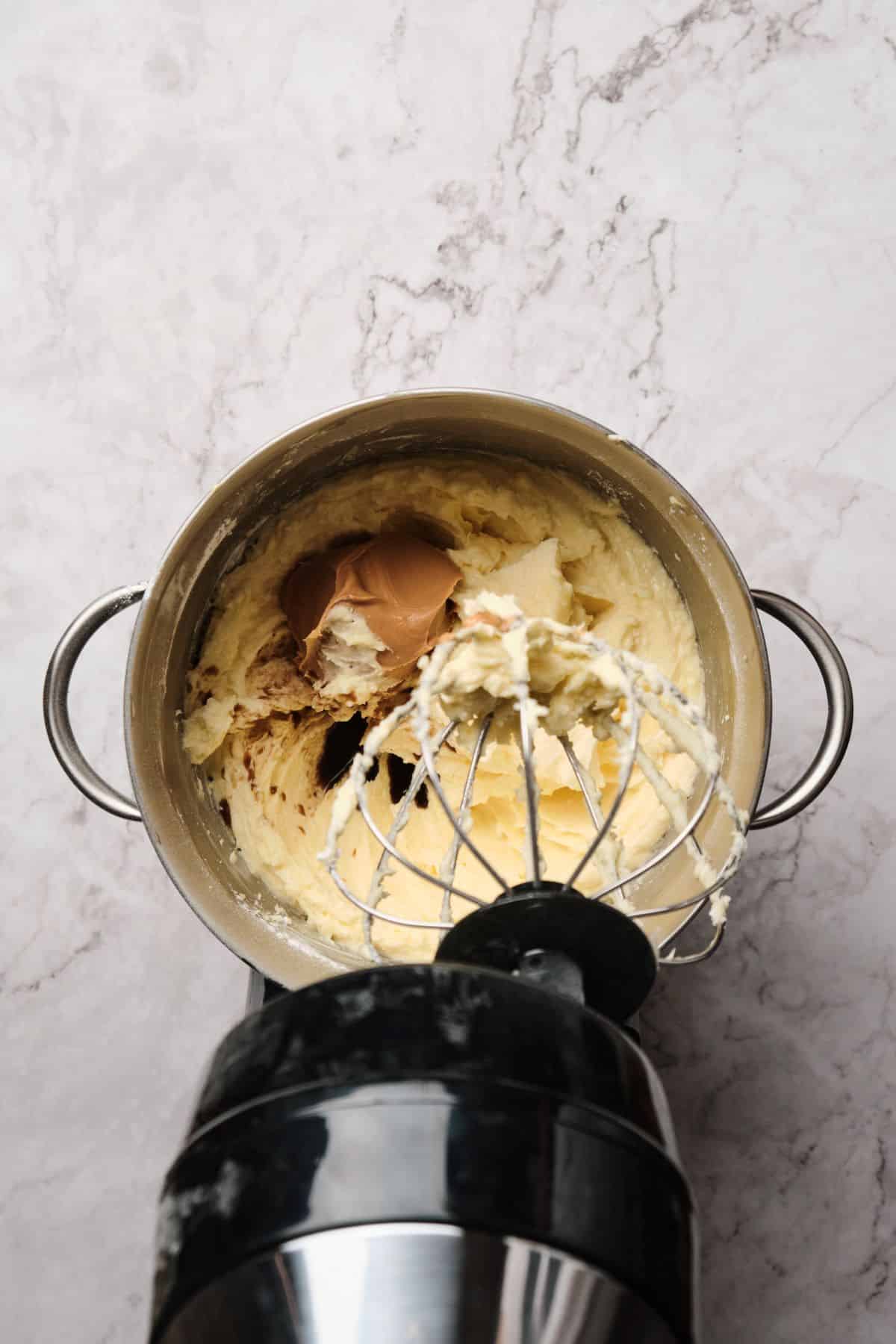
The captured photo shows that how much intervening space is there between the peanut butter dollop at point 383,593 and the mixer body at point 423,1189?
0.36 m

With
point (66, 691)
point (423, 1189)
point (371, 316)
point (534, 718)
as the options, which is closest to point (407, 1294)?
point (423, 1189)

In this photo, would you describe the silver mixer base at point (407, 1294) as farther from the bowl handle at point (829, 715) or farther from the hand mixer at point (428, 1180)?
the bowl handle at point (829, 715)

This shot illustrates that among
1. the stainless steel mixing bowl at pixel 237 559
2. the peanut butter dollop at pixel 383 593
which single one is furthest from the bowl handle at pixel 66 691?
the peanut butter dollop at pixel 383 593

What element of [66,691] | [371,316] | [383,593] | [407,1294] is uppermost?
[371,316]

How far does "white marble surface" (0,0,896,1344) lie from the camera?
3.11 ft

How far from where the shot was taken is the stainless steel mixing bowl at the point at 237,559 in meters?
0.71

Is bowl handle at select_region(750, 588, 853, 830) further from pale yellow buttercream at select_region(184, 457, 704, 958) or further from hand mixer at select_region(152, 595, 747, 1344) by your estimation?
hand mixer at select_region(152, 595, 747, 1344)

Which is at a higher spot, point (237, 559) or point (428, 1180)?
point (237, 559)

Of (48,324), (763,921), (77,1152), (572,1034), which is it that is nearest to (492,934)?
(572,1034)

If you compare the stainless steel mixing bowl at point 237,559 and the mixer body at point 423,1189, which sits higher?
the stainless steel mixing bowl at point 237,559

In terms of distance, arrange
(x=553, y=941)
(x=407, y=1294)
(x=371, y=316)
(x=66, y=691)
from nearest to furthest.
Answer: (x=407, y=1294)
(x=553, y=941)
(x=66, y=691)
(x=371, y=316)

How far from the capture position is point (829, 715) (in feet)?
2.48

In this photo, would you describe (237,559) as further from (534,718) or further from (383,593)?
(534,718)

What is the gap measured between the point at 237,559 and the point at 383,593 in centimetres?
10
